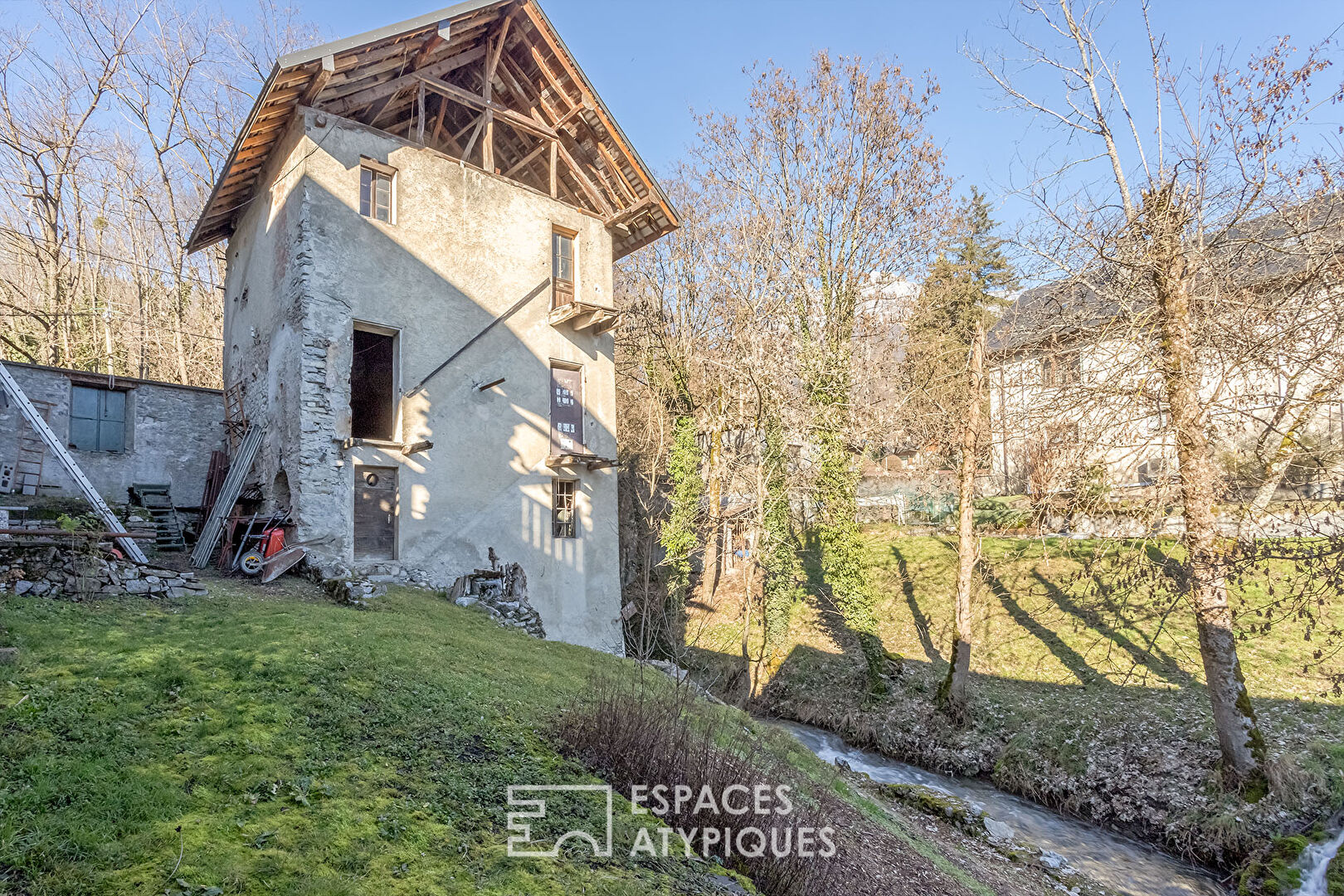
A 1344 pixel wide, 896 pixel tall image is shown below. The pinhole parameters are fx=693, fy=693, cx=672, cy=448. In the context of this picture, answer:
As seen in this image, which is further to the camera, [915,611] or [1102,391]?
[915,611]

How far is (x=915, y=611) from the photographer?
18344mm

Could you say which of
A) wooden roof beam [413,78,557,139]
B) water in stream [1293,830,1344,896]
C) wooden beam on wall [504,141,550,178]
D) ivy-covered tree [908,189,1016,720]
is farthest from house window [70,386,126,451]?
water in stream [1293,830,1344,896]

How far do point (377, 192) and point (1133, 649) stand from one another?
685 inches

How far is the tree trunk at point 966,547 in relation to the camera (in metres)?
12.5

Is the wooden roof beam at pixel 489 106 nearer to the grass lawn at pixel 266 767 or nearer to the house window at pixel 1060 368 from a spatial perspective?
the grass lawn at pixel 266 767

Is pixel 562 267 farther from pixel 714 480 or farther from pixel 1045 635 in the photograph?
pixel 1045 635

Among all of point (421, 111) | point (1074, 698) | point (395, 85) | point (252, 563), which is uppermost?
point (395, 85)

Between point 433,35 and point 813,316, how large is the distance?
10.5 m

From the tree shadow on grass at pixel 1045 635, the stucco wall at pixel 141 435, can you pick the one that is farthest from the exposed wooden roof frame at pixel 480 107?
the tree shadow on grass at pixel 1045 635

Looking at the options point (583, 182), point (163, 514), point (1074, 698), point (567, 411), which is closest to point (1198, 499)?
point (1074, 698)

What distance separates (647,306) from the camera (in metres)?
21.4

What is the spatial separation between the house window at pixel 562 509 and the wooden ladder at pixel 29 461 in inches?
405

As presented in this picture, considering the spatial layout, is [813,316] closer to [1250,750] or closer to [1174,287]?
[1174,287]

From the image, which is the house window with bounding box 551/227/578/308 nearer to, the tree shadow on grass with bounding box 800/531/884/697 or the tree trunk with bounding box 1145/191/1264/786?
the tree shadow on grass with bounding box 800/531/884/697
